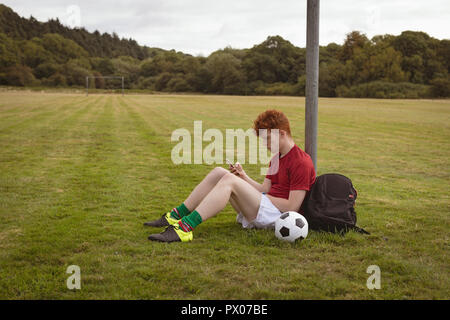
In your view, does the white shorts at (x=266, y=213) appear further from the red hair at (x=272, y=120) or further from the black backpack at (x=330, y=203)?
the red hair at (x=272, y=120)

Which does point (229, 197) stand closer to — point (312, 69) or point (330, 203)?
point (330, 203)

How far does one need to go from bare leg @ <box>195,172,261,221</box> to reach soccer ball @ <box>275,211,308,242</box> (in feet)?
1.09

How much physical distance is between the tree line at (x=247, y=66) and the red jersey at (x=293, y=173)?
52652 millimetres

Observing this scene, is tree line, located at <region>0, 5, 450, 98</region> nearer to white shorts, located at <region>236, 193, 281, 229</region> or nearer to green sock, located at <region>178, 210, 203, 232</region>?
white shorts, located at <region>236, 193, 281, 229</region>

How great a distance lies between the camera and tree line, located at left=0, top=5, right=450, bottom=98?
60688mm

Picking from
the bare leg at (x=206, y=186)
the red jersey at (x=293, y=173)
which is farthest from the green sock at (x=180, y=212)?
the red jersey at (x=293, y=173)

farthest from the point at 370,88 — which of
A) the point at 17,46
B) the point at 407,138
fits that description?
the point at 17,46

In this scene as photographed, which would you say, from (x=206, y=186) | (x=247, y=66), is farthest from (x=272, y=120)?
(x=247, y=66)

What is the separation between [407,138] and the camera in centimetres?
1536

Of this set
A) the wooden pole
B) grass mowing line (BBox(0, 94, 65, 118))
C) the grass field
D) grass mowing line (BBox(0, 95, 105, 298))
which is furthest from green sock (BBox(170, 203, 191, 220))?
grass mowing line (BBox(0, 94, 65, 118))

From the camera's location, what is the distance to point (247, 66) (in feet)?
286

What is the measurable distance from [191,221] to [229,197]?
0.48 m
